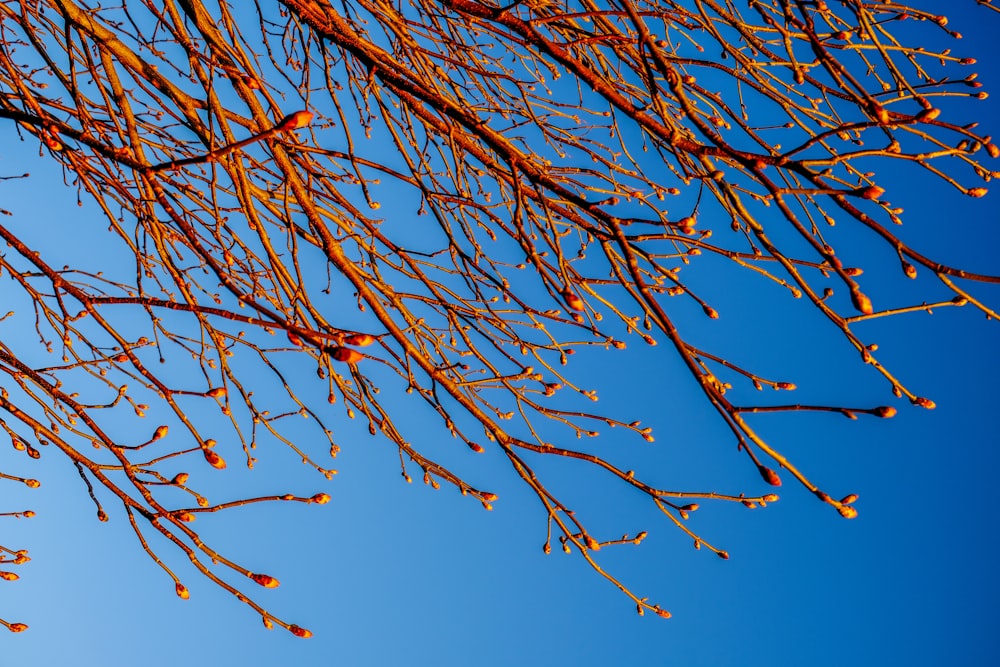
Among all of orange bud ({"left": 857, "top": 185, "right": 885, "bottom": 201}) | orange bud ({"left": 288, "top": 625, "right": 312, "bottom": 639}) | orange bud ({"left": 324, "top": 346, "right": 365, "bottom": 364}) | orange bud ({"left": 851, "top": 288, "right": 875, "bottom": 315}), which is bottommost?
orange bud ({"left": 288, "top": 625, "right": 312, "bottom": 639})

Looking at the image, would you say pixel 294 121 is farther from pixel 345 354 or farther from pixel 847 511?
pixel 847 511

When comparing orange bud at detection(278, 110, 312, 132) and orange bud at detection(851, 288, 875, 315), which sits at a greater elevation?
orange bud at detection(851, 288, 875, 315)

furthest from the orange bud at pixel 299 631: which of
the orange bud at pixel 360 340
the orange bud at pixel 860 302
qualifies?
the orange bud at pixel 860 302

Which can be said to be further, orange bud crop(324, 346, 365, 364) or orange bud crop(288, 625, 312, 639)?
orange bud crop(288, 625, 312, 639)

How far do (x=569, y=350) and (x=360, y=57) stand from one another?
1109mm

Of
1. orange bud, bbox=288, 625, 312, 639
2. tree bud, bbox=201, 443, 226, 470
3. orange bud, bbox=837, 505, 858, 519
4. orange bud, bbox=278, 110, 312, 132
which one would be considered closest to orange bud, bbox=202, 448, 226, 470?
tree bud, bbox=201, 443, 226, 470

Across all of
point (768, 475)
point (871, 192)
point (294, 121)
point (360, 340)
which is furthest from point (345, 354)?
point (871, 192)

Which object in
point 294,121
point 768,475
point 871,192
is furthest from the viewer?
point 768,475

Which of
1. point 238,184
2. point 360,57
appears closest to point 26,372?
point 238,184

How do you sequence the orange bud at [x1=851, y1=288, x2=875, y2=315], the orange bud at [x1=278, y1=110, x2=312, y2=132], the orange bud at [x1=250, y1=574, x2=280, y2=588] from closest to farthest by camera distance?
the orange bud at [x1=278, y1=110, x2=312, y2=132]
the orange bud at [x1=851, y1=288, x2=875, y2=315]
the orange bud at [x1=250, y1=574, x2=280, y2=588]

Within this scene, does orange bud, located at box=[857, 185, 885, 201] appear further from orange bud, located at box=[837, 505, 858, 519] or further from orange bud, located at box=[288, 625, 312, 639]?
orange bud, located at box=[288, 625, 312, 639]

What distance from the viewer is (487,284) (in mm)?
2295

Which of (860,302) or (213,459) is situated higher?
(860,302)

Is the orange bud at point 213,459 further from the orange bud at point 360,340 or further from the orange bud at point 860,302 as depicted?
the orange bud at point 860,302
